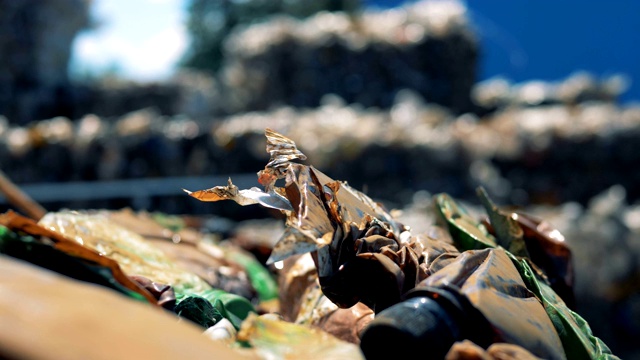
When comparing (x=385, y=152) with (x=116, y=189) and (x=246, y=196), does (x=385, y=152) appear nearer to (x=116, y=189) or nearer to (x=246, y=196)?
(x=116, y=189)

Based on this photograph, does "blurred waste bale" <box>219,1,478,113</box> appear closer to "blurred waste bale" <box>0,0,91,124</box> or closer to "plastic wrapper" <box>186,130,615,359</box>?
"blurred waste bale" <box>0,0,91,124</box>

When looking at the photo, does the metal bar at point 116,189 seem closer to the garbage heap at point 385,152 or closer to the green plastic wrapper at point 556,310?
the garbage heap at point 385,152

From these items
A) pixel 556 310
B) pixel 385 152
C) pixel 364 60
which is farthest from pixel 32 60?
pixel 556 310

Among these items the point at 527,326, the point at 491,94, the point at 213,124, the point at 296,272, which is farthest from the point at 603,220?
the point at 491,94

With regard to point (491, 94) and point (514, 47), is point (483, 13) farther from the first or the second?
point (491, 94)

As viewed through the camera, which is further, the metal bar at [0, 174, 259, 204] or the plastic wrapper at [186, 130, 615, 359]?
the metal bar at [0, 174, 259, 204]

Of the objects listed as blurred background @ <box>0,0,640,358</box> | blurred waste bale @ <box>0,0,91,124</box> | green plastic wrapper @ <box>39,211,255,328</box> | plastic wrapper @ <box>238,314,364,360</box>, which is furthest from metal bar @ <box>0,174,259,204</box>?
blurred waste bale @ <box>0,0,91,124</box>
